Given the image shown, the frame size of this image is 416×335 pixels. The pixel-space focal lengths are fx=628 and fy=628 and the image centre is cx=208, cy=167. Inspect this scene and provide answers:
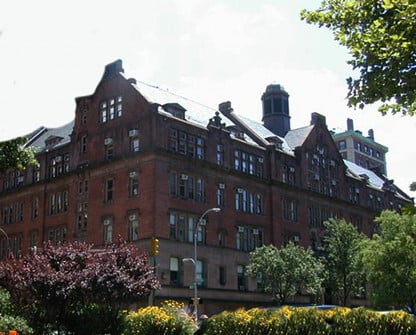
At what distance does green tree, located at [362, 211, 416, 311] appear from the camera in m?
48.4

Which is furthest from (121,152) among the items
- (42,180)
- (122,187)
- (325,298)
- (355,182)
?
(355,182)

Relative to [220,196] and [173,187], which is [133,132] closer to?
[173,187]

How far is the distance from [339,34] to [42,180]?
59.6m

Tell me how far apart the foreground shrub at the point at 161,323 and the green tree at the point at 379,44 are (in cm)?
1350

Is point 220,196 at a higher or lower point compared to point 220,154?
lower

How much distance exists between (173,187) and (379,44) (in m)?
45.6

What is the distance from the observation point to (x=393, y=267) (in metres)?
48.8

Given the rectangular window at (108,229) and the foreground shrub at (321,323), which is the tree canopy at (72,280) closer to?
the foreground shrub at (321,323)

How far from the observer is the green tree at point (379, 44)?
1121 centimetres

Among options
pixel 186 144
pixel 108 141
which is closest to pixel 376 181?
pixel 186 144

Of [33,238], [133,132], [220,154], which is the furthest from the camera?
[33,238]

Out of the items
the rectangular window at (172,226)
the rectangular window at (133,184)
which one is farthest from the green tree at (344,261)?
the rectangular window at (133,184)

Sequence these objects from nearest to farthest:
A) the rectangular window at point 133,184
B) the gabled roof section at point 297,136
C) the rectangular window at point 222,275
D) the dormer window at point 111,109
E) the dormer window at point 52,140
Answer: the rectangular window at point 133,184 → the rectangular window at point 222,275 → the dormer window at point 111,109 → the dormer window at point 52,140 → the gabled roof section at point 297,136

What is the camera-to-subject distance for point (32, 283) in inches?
1037
